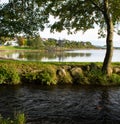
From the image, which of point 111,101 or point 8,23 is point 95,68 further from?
point 8,23

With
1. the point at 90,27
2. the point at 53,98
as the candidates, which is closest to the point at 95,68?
the point at 90,27

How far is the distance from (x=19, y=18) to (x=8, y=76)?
805 cm

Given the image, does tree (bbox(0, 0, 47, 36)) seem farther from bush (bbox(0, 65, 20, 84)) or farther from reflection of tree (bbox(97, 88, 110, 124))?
reflection of tree (bbox(97, 88, 110, 124))

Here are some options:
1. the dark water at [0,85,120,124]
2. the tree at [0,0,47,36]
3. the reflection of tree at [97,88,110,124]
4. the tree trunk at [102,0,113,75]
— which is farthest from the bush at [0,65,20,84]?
the tree trunk at [102,0,113,75]

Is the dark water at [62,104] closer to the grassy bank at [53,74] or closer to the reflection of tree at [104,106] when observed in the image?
the reflection of tree at [104,106]

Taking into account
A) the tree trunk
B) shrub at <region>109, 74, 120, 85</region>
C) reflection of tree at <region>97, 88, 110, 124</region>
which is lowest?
reflection of tree at <region>97, 88, 110, 124</region>

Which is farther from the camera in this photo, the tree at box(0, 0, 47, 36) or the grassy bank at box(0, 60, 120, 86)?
the tree at box(0, 0, 47, 36)

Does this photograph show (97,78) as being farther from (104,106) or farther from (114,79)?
(104,106)

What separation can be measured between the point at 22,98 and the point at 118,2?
14.7 m

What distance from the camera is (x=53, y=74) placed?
2784 centimetres

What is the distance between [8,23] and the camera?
3044cm

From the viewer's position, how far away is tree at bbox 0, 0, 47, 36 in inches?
1188

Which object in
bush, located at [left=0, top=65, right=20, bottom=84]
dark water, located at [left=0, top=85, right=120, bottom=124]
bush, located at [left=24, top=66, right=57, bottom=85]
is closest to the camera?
dark water, located at [left=0, top=85, right=120, bottom=124]

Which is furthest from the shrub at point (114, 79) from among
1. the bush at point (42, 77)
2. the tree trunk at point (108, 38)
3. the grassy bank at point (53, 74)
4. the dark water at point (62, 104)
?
the bush at point (42, 77)
